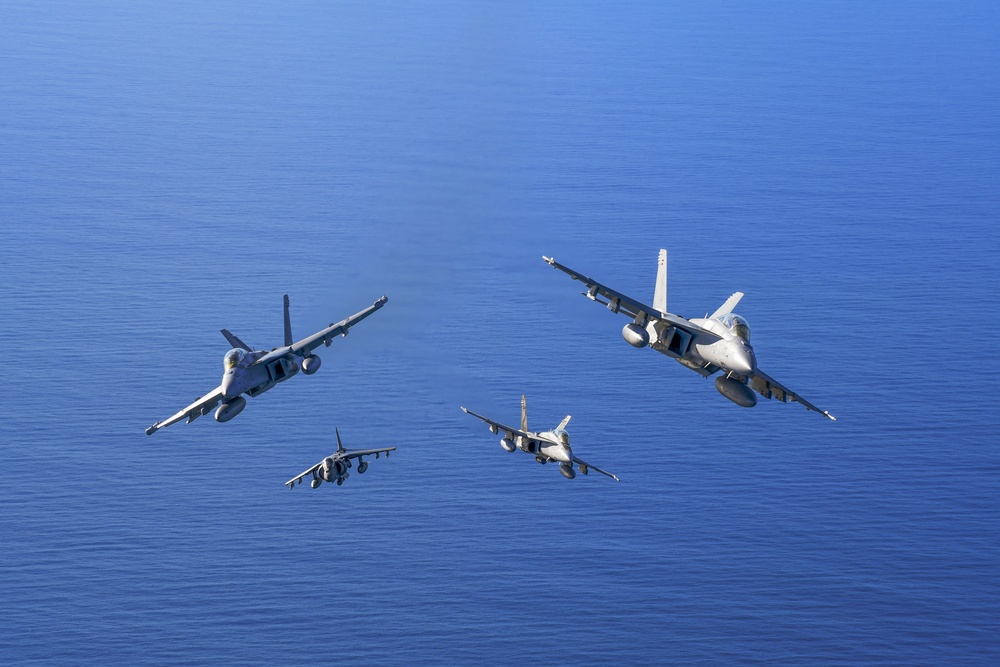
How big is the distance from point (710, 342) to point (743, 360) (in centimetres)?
311

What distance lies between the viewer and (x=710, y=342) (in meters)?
97.6

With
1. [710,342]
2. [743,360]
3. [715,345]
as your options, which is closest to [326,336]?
[710,342]

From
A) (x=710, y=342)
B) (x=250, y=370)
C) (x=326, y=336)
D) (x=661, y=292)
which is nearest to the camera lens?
(x=710, y=342)

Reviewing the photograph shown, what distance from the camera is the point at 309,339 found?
11162 centimetres

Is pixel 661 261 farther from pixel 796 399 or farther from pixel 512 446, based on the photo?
pixel 512 446

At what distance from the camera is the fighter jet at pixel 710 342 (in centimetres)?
9600

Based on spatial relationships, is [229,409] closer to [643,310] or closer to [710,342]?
[643,310]

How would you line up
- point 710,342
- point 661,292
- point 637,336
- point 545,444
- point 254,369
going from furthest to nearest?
point 545,444 → point 254,369 → point 661,292 → point 637,336 → point 710,342

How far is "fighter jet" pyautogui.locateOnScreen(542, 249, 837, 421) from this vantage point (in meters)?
96.0

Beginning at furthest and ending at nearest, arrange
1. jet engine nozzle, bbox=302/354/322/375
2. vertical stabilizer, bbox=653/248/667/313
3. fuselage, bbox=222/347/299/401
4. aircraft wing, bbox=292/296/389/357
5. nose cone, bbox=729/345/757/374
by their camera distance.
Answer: aircraft wing, bbox=292/296/389/357
jet engine nozzle, bbox=302/354/322/375
fuselage, bbox=222/347/299/401
vertical stabilizer, bbox=653/248/667/313
nose cone, bbox=729/345/757/374

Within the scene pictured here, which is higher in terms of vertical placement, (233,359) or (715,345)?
(715,345)

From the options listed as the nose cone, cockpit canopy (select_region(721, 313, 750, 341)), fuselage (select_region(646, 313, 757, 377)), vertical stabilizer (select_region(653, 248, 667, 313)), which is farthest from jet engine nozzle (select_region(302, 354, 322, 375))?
the nose cone

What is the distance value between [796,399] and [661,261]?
46.9 ft

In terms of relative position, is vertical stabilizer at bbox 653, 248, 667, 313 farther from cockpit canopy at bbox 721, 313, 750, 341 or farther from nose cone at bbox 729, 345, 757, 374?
nose cone at bbox 729, 345, 757, 374
